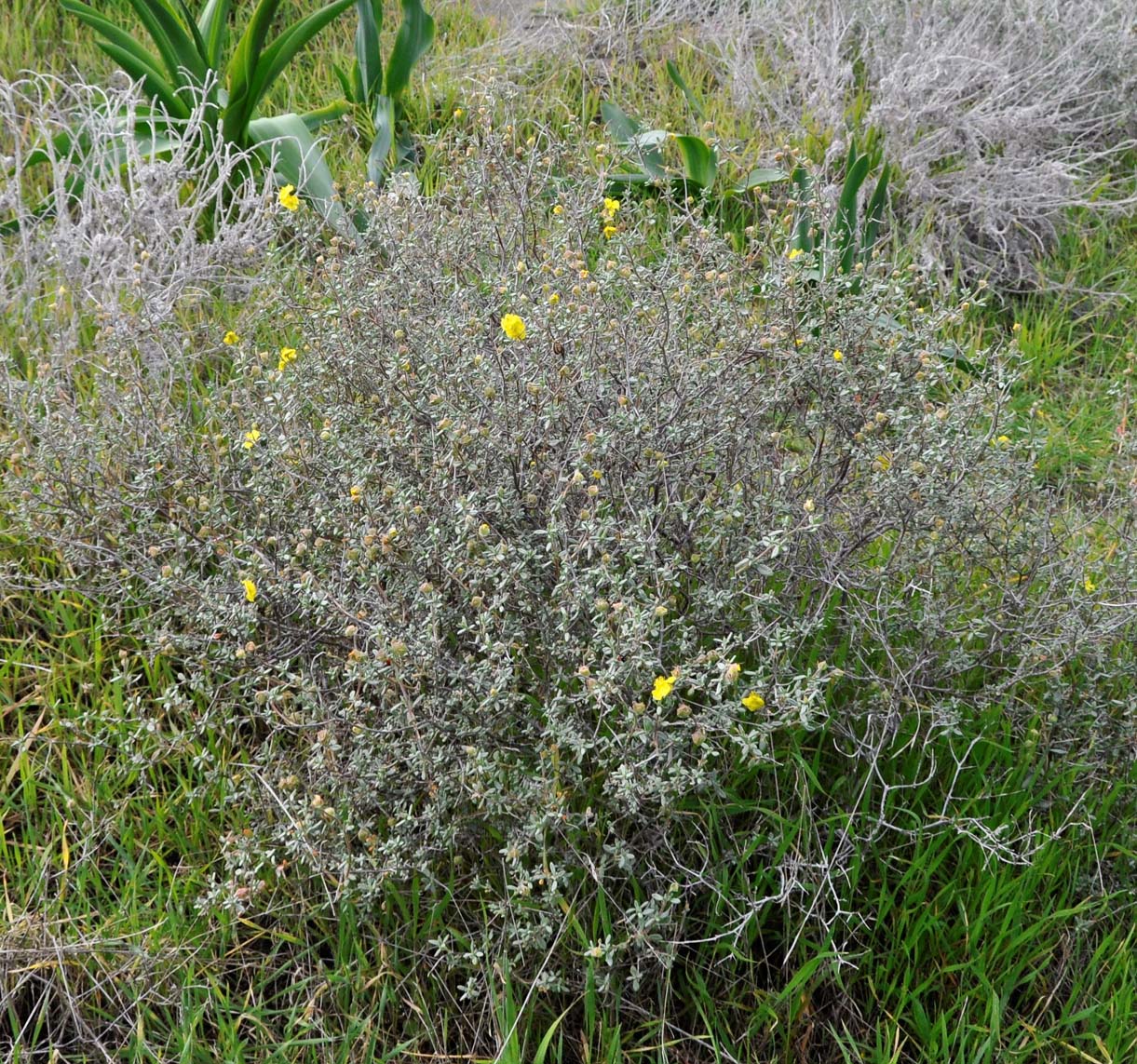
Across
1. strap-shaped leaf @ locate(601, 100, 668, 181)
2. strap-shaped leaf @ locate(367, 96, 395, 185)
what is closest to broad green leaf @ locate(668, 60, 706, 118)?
strap-shaped leaf @ locate(601, 100, 668, 181)

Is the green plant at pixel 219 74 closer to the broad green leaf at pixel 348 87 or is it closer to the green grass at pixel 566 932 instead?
the broad green leaf at pixel 348 87

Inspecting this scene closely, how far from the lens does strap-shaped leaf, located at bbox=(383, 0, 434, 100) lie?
3.84m

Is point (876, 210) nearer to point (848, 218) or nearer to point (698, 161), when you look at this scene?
point (848, 218)

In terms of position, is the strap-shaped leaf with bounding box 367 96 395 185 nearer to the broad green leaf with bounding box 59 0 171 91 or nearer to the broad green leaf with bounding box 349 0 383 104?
the broad green leaf with bounding box 349 0 383 104

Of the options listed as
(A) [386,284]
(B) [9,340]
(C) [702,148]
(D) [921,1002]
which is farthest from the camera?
(C) [702,148]

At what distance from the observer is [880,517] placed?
2129mm

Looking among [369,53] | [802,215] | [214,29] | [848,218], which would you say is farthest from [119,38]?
[848,218]

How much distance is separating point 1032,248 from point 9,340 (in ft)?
10.3

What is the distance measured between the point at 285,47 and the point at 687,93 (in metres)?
1.31

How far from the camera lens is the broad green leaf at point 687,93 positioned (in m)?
3.95

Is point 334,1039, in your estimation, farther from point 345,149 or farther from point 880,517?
point 345,149

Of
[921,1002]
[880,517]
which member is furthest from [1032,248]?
[921,1002]

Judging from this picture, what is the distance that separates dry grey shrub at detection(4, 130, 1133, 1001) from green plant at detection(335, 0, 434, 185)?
1246mm

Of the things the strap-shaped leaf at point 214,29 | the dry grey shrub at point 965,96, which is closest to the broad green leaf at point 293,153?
the strap-shaped leaf at point 214,29
